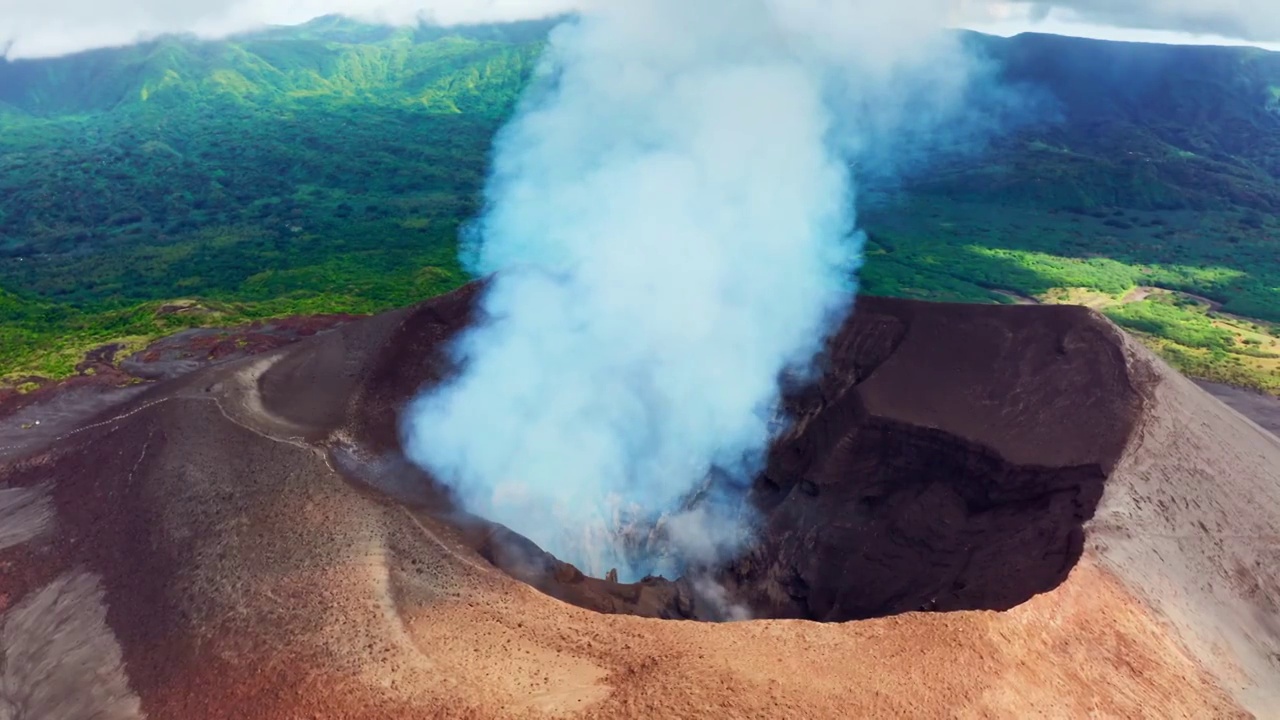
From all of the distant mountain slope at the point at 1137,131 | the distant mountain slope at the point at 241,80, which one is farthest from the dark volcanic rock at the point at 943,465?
the distant mountain slope at the point at 241,80

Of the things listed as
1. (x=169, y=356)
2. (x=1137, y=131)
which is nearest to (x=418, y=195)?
(x=169, y=356)

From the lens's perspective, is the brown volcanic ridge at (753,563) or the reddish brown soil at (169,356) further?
the reddish brown soil at (169,356)

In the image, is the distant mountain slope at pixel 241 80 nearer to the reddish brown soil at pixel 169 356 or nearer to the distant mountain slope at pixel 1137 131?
the distant mountain slope at pixel 1137 131

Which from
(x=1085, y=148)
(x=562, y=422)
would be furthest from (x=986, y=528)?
(x=1085, y=148)

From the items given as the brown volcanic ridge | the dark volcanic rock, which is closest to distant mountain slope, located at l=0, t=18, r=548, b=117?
the brown volcanic ridge

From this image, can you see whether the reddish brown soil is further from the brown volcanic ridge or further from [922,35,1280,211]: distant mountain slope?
[922,35,1280,211]: distant mountain slope

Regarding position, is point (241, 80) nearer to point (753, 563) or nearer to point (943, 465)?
point (753, 563)

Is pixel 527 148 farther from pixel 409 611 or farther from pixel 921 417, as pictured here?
pixel 409 611
